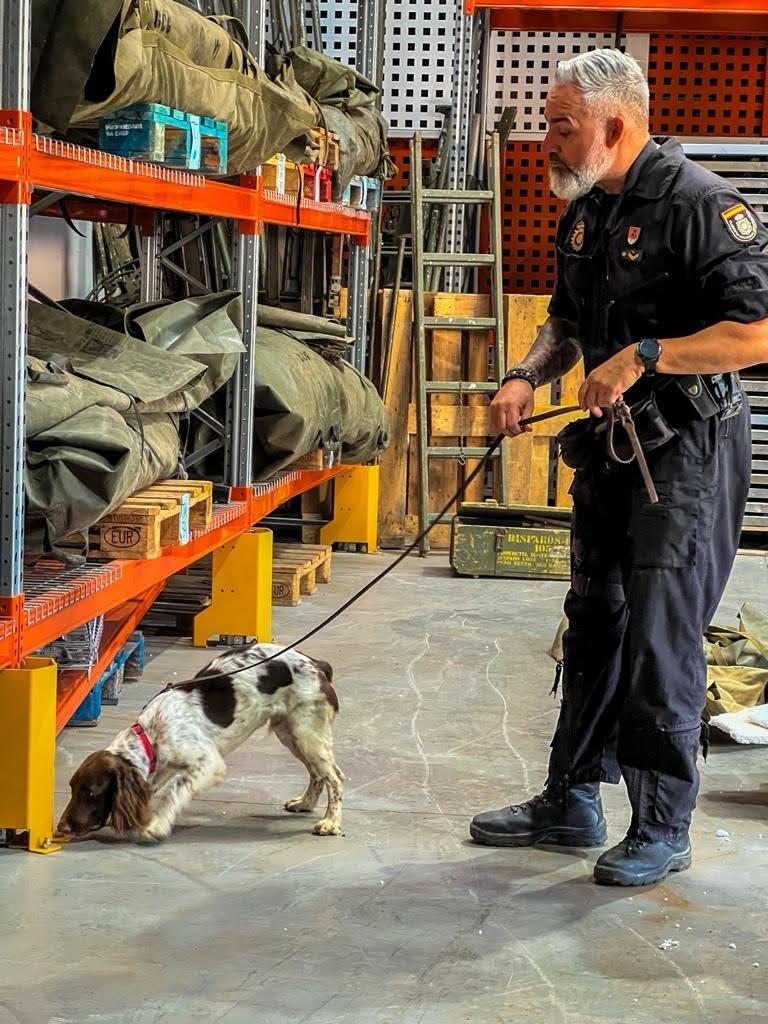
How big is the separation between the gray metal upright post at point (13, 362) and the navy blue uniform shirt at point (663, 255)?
156 centimetres

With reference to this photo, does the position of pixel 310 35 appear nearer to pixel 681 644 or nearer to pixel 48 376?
pixel 48 376

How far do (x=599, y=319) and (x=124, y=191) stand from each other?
177 centimetres

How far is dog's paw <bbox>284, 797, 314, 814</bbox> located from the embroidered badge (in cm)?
217

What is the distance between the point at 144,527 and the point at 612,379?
183cm

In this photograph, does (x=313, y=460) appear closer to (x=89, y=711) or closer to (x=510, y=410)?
(x=89, y=711)

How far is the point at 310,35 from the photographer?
10.7m

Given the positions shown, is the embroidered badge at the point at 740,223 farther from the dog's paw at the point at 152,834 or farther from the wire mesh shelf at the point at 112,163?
the dog's paw at the point at 152,834

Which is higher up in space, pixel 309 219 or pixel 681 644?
pixel 309 219

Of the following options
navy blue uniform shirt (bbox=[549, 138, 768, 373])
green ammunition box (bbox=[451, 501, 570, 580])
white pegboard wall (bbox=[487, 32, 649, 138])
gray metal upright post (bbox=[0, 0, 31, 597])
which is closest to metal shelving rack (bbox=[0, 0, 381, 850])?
gray metal upright post (bbox=[0, 0, 31, 597])

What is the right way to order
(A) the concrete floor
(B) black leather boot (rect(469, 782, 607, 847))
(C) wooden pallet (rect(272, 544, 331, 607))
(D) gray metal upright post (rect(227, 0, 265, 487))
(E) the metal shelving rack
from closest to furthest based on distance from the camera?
1. (A) the concrete floor
2. (E) the metal shelving rack
3. (B) black leather boot (rect(469, 782, 607, 847))
4. (D) gray metal upright post (rect(227, 0, 265, 487))
5. (C) wooden pallet (rect(272, 544, 331, 607))

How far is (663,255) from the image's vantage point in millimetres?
3822

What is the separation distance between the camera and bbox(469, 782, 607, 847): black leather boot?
14.1 feet

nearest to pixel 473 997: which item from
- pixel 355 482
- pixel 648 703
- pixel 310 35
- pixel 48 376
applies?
pixel 648 703

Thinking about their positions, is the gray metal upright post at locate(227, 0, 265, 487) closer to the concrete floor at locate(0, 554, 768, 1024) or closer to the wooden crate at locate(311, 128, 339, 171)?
the wooden crate at locate(311, 128, 339, 171)
